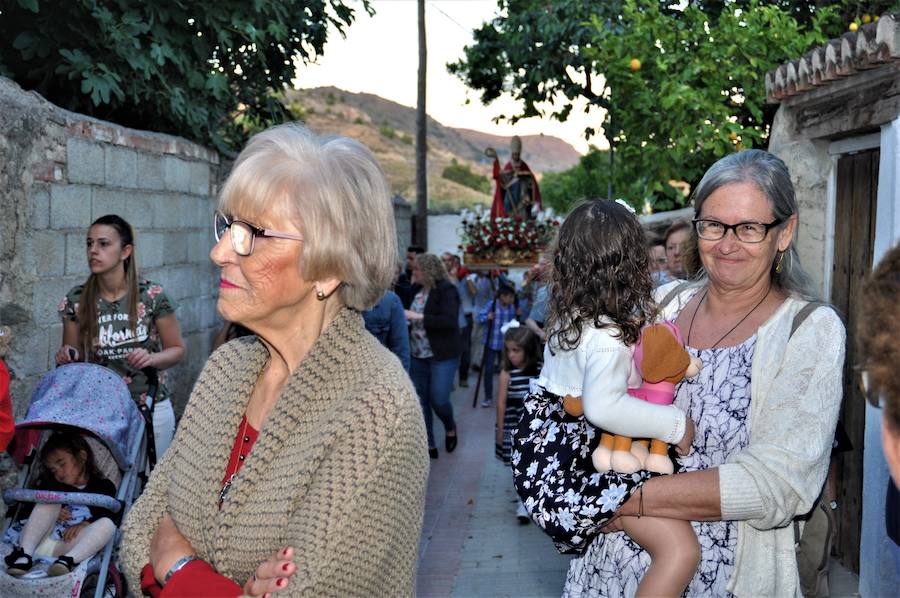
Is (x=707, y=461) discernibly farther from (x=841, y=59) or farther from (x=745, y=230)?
(x=841, y=59)

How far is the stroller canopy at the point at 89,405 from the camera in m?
4.71

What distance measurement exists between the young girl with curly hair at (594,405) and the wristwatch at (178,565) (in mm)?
939

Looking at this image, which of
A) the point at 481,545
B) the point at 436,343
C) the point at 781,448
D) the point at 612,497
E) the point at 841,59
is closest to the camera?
the point at 781,448

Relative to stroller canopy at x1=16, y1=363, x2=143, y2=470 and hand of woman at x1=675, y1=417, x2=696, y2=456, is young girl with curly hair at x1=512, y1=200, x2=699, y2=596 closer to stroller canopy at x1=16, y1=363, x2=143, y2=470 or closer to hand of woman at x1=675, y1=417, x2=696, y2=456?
hand of woman at x1=675, y1=417, x2=696, y2=456

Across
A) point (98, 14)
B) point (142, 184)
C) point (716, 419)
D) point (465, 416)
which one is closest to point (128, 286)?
point (142, 184)

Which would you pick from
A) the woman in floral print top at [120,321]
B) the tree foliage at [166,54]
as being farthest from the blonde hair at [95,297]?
the tree foliage at [166,54]

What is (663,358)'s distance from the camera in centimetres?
265

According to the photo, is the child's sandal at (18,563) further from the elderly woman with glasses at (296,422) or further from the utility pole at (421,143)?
the utility pole at (421,143)

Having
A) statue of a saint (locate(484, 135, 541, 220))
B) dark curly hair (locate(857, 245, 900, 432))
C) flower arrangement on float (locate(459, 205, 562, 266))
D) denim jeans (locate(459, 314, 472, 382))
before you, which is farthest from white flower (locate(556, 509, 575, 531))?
denim jeans (locate(459, 314, 472, 382))

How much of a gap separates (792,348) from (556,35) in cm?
1695

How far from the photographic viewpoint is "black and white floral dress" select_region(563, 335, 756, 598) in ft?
8.68

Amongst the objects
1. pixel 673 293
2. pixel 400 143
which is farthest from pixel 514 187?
pixel 400 143

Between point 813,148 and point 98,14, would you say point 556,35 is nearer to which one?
point 98,14

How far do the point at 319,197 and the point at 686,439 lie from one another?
1172mm
